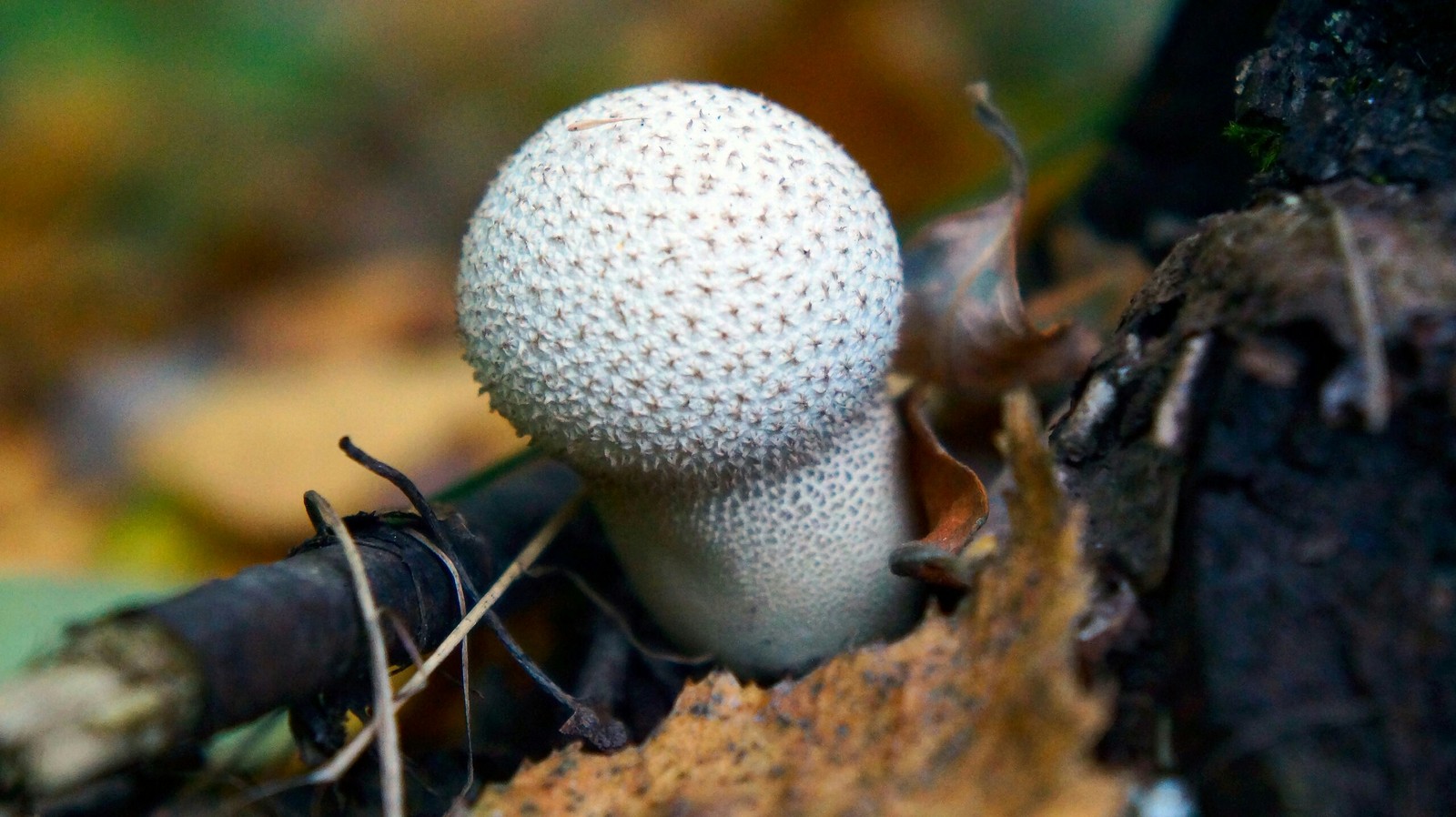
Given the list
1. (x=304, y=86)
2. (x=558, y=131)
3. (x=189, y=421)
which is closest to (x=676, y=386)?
(x=558, y=131)

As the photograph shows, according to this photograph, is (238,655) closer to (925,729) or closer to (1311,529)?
(925,729)

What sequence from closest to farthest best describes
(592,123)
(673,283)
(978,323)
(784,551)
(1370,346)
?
(1370,346)
(673,283)
(592,123)
(784,551)
(978,323)

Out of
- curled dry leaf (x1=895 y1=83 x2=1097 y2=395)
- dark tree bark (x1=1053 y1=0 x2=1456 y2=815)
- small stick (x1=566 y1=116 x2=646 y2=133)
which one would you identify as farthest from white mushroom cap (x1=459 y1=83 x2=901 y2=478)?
curled dry leaf (x1=895 y1=83 x2=1097 y2=395)

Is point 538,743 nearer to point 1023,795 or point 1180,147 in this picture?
point 1023,795

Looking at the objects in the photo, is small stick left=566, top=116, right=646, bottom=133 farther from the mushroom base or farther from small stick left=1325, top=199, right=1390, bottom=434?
small stick left=1325, top=199, right=1390, bottom=434

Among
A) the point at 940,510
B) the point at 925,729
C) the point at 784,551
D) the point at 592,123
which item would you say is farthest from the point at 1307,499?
the point at 592,123

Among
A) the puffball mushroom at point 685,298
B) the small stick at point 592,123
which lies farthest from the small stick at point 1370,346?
the small stick at point 592,123

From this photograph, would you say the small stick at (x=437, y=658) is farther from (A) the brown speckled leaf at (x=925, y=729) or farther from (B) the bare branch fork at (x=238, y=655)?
(A) the brown speckled leaf at (x=925, y=729)
